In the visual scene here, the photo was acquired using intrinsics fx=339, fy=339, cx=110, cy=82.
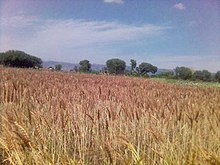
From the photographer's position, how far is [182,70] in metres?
60.5

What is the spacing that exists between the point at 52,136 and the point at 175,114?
5.54 feet

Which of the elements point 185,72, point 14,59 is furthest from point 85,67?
point 185,72

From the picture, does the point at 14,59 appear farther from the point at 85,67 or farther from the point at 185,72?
the point at 185,72

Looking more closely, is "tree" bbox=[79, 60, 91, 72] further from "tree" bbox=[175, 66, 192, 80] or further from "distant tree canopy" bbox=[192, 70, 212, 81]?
"distant tree canopy" bbox=[192, 70, 212, 81]

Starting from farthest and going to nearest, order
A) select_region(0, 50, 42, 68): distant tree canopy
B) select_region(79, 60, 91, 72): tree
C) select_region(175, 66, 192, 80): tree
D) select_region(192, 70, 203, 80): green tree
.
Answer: select_region(192, 70, 203, 80): green tree
select_region(175, 66, 192, 80): tree
select_region(0, 50, 42, 68): distant tree canopy
select_region(79, 60, 91, 72): tree

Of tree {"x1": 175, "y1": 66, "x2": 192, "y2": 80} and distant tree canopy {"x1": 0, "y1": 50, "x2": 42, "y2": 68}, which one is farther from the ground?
distant tree canopy {"x1": 0, "y1": 50, "x2": 42, "y2": 68}

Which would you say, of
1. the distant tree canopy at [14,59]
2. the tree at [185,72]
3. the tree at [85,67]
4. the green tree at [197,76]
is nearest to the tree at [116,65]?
the tree at [85,67]

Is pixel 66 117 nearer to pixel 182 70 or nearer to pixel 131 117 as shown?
pixel 131 117

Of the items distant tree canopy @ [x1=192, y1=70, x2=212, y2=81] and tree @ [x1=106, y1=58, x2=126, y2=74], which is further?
tree @ [x1=106, y1=58, x2=126, y2=74]

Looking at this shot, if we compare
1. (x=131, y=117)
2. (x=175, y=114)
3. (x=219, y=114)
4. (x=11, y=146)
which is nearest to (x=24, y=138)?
(x=11, y=146)

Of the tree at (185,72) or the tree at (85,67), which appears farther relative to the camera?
the tree at (185,72)

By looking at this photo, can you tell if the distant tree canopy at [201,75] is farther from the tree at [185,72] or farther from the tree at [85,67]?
the tree at [85,67]

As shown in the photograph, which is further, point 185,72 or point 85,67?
point 185,72

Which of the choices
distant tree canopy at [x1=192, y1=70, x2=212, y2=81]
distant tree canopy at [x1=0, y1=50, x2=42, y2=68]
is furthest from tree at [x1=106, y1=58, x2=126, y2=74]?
distant tree canopy at [x1=0, y1=50, x2=42, y2=68]
